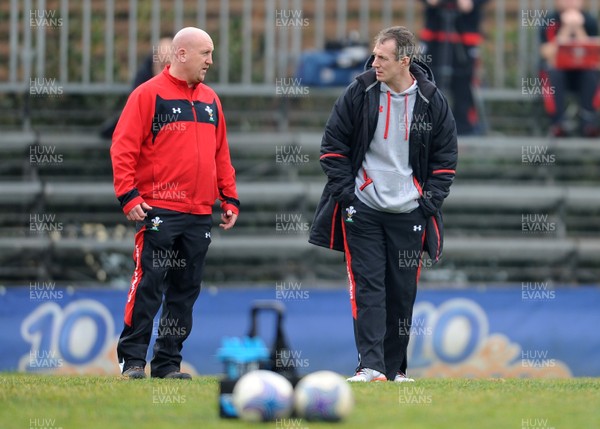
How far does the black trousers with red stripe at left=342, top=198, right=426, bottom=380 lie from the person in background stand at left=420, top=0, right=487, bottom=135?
7.55 meters

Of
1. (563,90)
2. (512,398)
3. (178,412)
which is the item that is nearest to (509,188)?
(563,90)

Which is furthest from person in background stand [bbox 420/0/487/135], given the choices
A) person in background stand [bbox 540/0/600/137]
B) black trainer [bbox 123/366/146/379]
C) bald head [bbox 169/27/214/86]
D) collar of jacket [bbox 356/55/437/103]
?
black trainer [bbox 123/366/146/379]

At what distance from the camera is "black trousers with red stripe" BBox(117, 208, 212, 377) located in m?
9.41

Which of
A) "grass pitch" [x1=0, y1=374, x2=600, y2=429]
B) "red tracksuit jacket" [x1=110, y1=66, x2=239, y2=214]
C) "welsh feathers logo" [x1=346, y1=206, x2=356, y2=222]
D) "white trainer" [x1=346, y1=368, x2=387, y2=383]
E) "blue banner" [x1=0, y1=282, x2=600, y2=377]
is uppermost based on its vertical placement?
"red tracksuit jacket" [x1=110, y1=66, x2=239, y2=214]

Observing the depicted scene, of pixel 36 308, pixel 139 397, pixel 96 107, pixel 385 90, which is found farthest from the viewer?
pixel 96 107

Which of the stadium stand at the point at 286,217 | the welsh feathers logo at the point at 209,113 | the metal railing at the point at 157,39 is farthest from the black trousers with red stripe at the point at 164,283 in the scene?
the metal railing at the point at 157,39

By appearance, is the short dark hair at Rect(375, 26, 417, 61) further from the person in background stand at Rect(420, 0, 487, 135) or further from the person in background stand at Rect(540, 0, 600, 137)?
the person in background stand at Rect(540, 0, 600, 137)

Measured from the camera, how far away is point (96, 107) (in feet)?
56.5

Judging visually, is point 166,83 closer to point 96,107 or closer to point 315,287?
point 315,287

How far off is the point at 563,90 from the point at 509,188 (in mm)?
1594

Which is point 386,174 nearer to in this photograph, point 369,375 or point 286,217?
point 369,375

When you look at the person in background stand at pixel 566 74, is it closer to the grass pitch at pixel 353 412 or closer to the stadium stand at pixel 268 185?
the stadium stand at pixel 268 185

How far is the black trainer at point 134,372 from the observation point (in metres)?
9.33

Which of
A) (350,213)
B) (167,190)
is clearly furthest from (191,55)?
(350,213)
